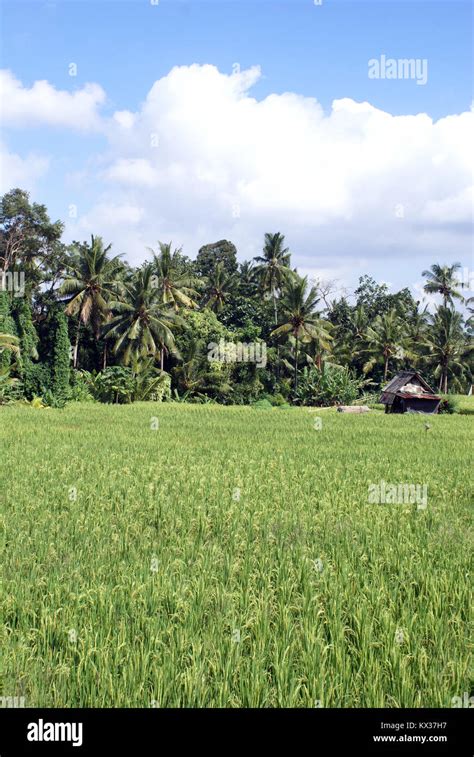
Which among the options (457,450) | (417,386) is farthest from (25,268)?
(457,450)

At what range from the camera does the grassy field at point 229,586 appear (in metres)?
4.00

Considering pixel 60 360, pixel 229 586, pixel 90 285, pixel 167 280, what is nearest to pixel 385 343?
pixel 167 280

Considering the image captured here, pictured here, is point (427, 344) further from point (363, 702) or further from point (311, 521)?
point (363, 702)

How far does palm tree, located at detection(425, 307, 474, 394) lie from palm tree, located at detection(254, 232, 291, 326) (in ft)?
A: 34.6

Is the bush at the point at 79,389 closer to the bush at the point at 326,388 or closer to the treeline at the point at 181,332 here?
the treeline at the point at 181,332

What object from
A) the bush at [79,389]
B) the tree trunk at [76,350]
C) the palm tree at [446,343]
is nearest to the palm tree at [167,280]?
the tree trunk at [76,350]

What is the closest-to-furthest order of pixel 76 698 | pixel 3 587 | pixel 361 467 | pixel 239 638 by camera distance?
1. pixel 76 698
2. pixel 239 638
3. pixel 3 587
4. pixel 361 467

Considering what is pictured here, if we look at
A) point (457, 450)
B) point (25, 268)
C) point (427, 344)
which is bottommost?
point (457, 450)

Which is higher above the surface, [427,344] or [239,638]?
[427,344]

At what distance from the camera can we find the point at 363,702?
3.90 metres

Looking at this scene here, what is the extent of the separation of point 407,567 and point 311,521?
80.8 inches

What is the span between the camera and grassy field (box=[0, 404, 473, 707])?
13.1 feet

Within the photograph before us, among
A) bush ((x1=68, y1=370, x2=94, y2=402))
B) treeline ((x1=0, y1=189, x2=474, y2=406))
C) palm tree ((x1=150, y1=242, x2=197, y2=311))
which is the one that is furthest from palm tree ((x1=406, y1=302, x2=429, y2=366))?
bush ((x1=68, y1=370, x2=94, y2=402))

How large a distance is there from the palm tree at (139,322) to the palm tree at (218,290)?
1026 cm
